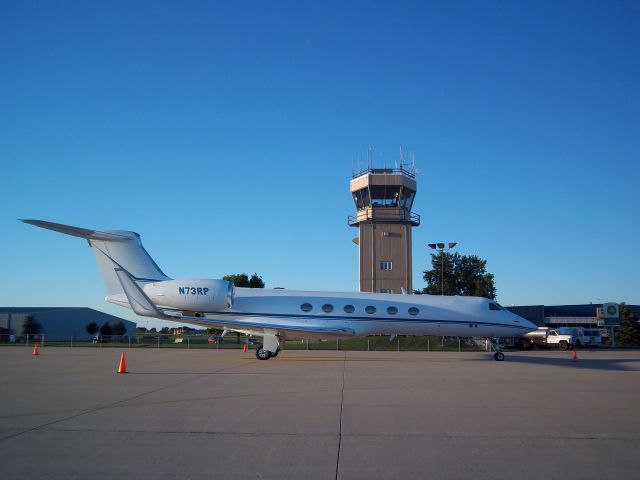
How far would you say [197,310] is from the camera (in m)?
22.1

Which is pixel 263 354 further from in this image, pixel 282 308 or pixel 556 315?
pixel 556 315

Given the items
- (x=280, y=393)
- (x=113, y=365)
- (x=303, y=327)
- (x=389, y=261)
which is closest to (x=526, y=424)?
(x=280, y=393)

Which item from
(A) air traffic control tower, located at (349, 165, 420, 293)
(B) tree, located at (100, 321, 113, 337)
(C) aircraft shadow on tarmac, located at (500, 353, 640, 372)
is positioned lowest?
(C) aircraft shadow on tarmac, located at (500, 353, 640, 372)

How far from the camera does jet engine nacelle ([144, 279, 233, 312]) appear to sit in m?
21.9

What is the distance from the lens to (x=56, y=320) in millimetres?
70688

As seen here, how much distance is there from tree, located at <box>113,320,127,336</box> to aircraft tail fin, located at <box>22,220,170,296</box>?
58246mm

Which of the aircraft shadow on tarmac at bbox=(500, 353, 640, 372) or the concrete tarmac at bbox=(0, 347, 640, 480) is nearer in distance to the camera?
the concrete tarmac at bbox=(0, 347, 640, 480)

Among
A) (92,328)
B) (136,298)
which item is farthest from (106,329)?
(136,298)

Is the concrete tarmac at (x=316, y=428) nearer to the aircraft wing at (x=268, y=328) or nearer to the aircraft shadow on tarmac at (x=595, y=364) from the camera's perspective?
the aircraft shadow on tarmac at (x=595, y=364)

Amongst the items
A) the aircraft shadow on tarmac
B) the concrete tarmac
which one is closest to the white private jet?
the aircraft shadow on tarmac

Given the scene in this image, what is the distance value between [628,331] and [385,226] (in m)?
27.8

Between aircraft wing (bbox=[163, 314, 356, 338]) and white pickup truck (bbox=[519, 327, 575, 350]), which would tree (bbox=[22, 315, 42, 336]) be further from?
white pickup truck (bbox=[519, 327, 575, 350])

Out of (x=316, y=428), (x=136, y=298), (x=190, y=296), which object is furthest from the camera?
(x=190, y=296)

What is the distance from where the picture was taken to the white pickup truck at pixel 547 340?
116 ft
